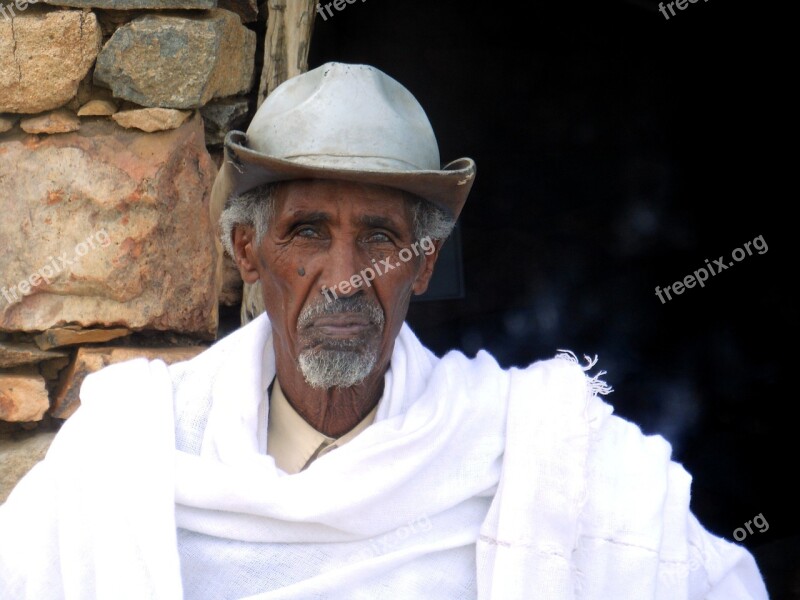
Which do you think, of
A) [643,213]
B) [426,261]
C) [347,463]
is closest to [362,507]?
[347,463]

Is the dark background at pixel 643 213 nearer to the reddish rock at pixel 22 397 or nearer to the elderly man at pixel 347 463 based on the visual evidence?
the reddish rock at pixel 22 397

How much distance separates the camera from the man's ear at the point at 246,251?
82.3 inches

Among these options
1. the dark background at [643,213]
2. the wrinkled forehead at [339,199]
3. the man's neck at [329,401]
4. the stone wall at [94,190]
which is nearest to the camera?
the wrinkled forehead at [339,199]

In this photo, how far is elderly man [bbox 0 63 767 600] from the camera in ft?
6.02

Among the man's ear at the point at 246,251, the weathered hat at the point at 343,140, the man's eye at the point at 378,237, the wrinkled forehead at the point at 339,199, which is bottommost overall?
the man's ear at the point at 246,251

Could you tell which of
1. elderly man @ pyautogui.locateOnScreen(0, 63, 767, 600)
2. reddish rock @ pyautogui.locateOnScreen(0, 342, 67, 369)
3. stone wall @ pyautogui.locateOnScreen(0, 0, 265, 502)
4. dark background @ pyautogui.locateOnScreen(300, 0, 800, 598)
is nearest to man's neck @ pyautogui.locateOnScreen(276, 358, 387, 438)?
elderly man @ pyautogui.locateOnScreen(0, 63, 767, 600)

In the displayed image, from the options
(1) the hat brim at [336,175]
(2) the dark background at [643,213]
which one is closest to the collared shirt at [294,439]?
(1) the hat brim at [336,175]

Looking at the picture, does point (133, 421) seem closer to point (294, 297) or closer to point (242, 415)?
point (242, 415)

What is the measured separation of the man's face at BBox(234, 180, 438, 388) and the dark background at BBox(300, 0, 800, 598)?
272 cm

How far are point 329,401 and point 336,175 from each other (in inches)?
20.1

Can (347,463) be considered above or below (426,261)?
below

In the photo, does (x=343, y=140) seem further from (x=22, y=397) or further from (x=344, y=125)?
(x=22, y=397)

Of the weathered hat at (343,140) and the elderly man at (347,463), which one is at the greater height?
the weathered hat at (343,140)

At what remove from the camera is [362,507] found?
6.12 feet
